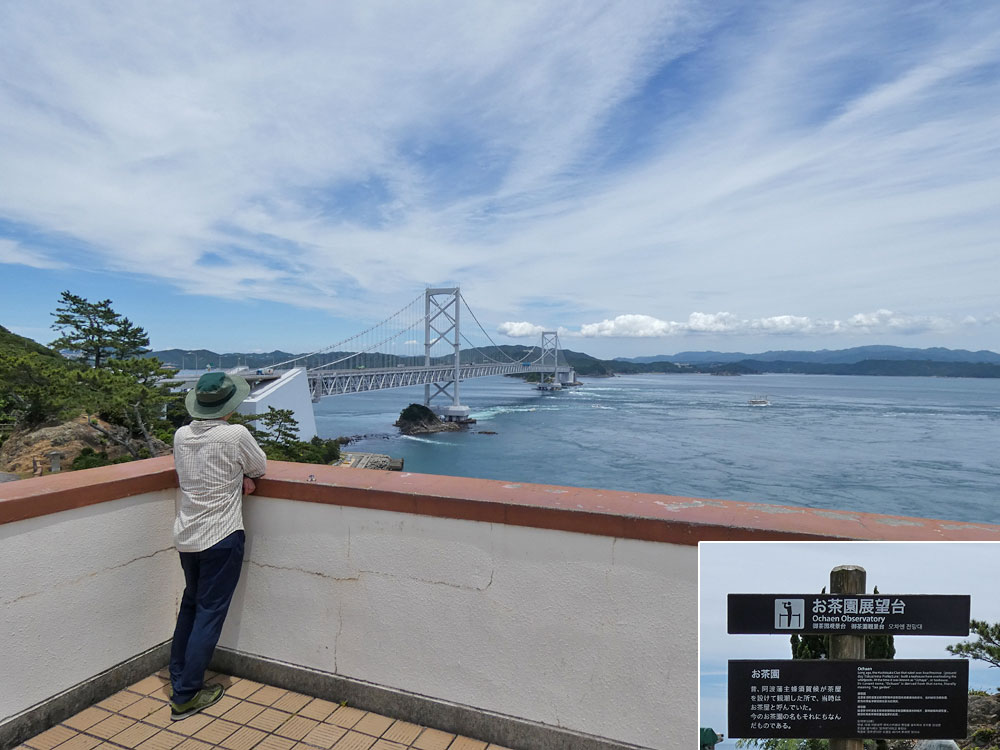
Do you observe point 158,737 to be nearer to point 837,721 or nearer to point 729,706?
point 729,706

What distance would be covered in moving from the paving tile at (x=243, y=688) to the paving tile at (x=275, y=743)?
259 mm

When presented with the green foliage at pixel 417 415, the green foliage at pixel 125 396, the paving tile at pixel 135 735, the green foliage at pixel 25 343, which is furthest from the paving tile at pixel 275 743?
the green foliage at pixel 417 415

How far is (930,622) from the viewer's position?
0.96 meters

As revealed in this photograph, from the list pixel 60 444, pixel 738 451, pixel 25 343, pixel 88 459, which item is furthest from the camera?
pixel 738 451

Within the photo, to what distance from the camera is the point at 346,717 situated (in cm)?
179

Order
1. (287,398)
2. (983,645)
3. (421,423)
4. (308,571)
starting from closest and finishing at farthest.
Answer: (983,645) < (308,571) < (287,398) < (421,423)

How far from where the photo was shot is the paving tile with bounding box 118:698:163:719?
180 cm

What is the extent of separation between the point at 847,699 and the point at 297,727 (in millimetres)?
1402

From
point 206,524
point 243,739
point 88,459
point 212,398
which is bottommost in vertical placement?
point 88,459

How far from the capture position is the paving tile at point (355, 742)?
1.65 meters

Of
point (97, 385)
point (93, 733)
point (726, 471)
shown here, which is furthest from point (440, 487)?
point (726, 471)

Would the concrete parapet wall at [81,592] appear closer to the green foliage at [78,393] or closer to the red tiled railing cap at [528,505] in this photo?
the red tiled railing cap at [528,505]

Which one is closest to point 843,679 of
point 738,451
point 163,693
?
point 163,693

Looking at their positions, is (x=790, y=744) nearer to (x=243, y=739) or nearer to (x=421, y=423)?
(x=243, y=739)
